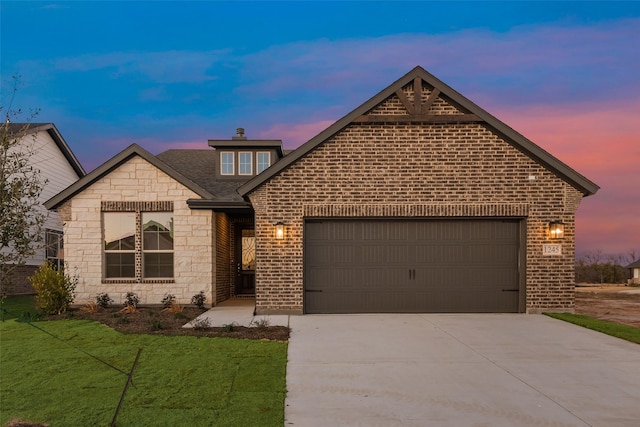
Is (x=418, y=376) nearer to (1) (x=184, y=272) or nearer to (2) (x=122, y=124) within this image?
(1) (x=184, y=272)

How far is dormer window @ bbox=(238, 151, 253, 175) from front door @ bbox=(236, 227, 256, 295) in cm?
217

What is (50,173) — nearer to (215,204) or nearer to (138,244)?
(138,244)

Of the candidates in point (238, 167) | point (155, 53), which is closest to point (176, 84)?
point (155, 53)

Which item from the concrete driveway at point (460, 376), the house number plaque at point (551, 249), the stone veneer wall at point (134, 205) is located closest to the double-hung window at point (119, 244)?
the stone veneer wall at point (134, 205)

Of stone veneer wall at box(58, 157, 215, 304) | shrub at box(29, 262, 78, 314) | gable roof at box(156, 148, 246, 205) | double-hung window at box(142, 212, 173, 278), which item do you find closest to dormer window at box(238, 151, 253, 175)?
gable roof at box(156, 148, 246, 205)

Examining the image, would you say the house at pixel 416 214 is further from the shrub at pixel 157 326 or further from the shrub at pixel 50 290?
the shrub at pixel 50 290

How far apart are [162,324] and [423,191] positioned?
7189mm

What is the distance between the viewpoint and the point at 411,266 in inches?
466

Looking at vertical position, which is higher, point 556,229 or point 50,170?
point 50,170

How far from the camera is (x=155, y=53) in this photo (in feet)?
331

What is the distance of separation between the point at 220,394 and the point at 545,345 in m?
6.11

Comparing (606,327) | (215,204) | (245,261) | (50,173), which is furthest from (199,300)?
(50,173)

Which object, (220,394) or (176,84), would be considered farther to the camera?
(176,84)

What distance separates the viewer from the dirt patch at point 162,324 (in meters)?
8.99
